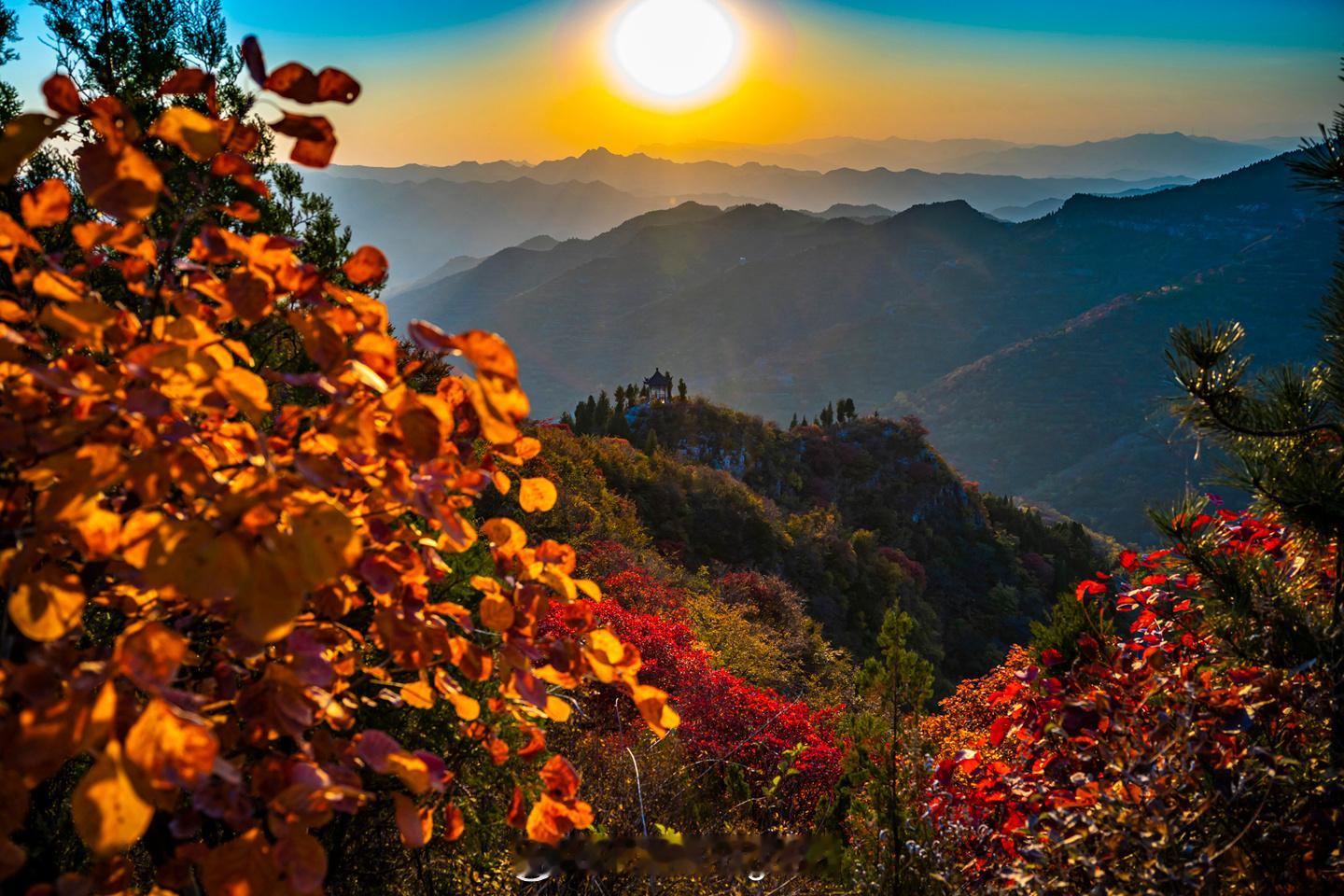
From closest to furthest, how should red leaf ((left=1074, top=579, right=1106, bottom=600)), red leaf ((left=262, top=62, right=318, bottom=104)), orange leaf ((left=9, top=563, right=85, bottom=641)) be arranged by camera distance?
1. orange leaf ((left=9, top=563, right=85, bottom=641))
2. red leaf ((left=262, top=62, right=318, bottom=104))
3. red leaf ((left=1074, top=579, right=1106, bottom=600))

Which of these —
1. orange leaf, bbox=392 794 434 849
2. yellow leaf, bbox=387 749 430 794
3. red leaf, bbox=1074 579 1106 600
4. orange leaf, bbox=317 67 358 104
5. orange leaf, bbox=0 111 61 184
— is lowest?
red leaf, bbox=1074 579 1106 600

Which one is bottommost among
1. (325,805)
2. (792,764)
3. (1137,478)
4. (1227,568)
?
(1137,478)

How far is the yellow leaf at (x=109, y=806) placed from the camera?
0.59 metres

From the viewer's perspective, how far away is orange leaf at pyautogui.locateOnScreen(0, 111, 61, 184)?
0.76 m

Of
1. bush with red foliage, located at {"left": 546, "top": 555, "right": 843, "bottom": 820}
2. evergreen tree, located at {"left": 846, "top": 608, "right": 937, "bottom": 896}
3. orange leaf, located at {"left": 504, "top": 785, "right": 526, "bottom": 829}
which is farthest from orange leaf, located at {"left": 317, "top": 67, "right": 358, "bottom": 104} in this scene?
bush with red foliage, located at {"left": 546, "top": 555, "right": 843, "bottom": 820}

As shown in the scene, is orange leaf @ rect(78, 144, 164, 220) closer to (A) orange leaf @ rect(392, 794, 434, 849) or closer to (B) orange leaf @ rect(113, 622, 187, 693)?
(B) orange leaf @ rect(113, 622, 187, 693)

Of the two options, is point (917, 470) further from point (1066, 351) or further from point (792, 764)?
point (1066, 351)

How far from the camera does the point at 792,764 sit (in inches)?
226

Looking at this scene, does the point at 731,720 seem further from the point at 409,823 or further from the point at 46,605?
the point at 46,605

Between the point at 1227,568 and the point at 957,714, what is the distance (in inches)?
231

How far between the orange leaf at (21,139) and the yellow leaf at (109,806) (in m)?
0.58

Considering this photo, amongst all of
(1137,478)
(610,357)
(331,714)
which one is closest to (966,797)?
(331,714)

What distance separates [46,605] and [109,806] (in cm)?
26

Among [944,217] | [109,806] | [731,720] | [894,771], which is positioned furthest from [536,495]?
[944,217]
